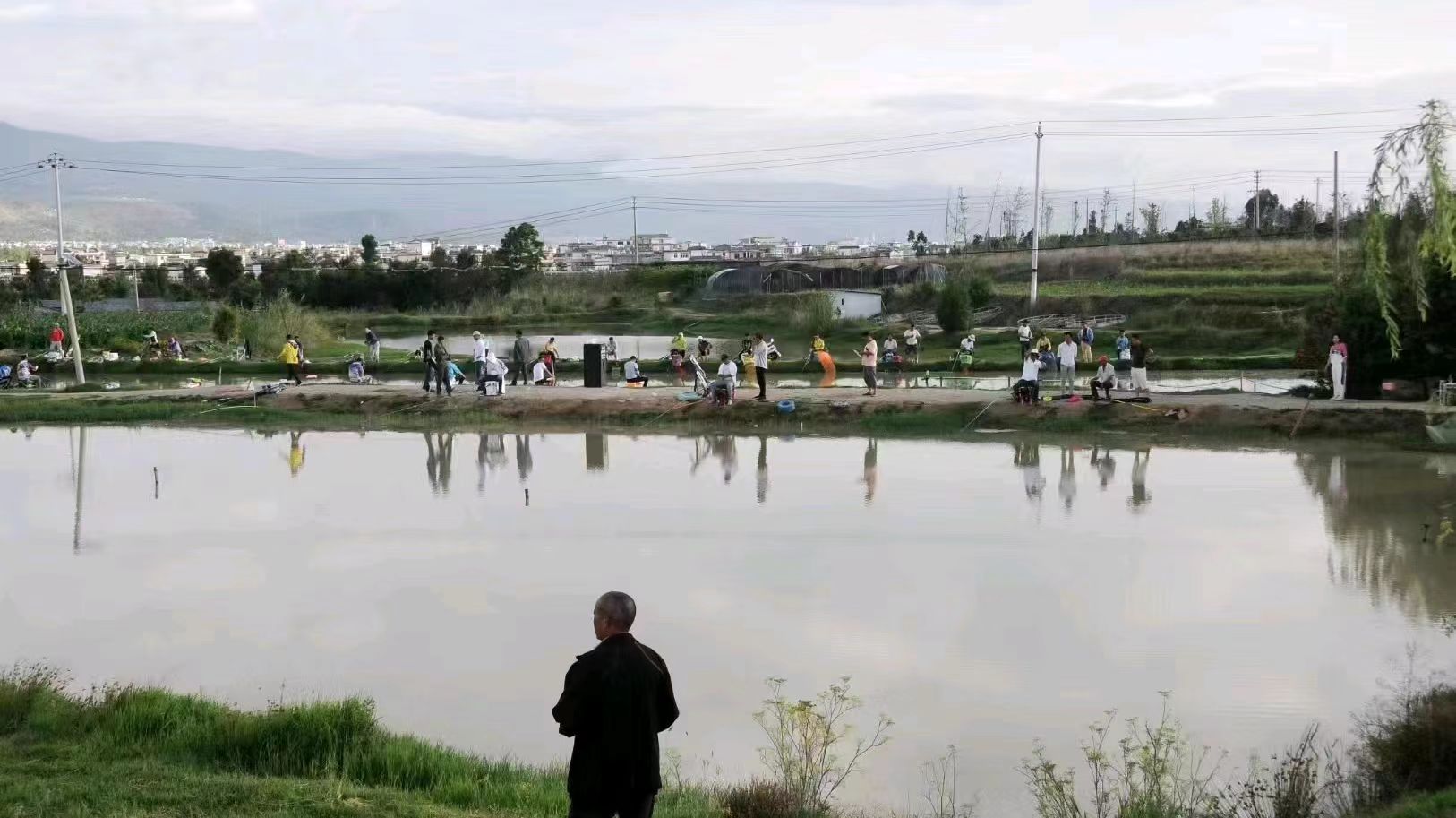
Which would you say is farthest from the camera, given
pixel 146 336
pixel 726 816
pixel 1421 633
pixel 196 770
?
pixel 146 336

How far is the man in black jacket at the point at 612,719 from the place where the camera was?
5492 millimetres

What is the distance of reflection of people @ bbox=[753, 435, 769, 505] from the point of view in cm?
1833

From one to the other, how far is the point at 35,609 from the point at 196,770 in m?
6.01

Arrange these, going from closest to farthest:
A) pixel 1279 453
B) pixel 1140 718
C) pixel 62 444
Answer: pixel 1140 718 < pixel 1279 453 < pixel 62 444

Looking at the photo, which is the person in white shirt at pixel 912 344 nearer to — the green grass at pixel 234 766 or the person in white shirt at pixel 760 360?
the person in white shirt at pixel 760 360

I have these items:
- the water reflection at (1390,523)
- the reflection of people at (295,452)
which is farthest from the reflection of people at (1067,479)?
the reflection of people at (295,452)

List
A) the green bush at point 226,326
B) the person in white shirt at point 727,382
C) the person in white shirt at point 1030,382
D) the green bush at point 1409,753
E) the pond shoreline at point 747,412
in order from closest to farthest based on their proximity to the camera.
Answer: the green bush at point 1409,753 → the pond shoreline at point 747,412 → the person in white shirt at point 1030,382 → the person in white shirt at point 727,382 → the green bush at point 226,326

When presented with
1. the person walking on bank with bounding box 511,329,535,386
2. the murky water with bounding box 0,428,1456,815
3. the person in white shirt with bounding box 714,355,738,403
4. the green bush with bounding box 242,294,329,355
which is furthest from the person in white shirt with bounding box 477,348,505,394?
the green bush with bounding box 242,294,329,355

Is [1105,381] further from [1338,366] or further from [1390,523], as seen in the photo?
[1390,523]

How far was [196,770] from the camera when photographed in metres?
7.70

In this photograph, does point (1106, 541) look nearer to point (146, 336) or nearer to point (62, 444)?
point (62, 444)

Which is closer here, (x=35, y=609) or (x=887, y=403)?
(x=35, y=609)

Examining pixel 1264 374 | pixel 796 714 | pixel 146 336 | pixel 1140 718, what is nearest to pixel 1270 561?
pixel 1140 718

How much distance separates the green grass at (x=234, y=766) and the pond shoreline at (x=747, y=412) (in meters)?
16.4
